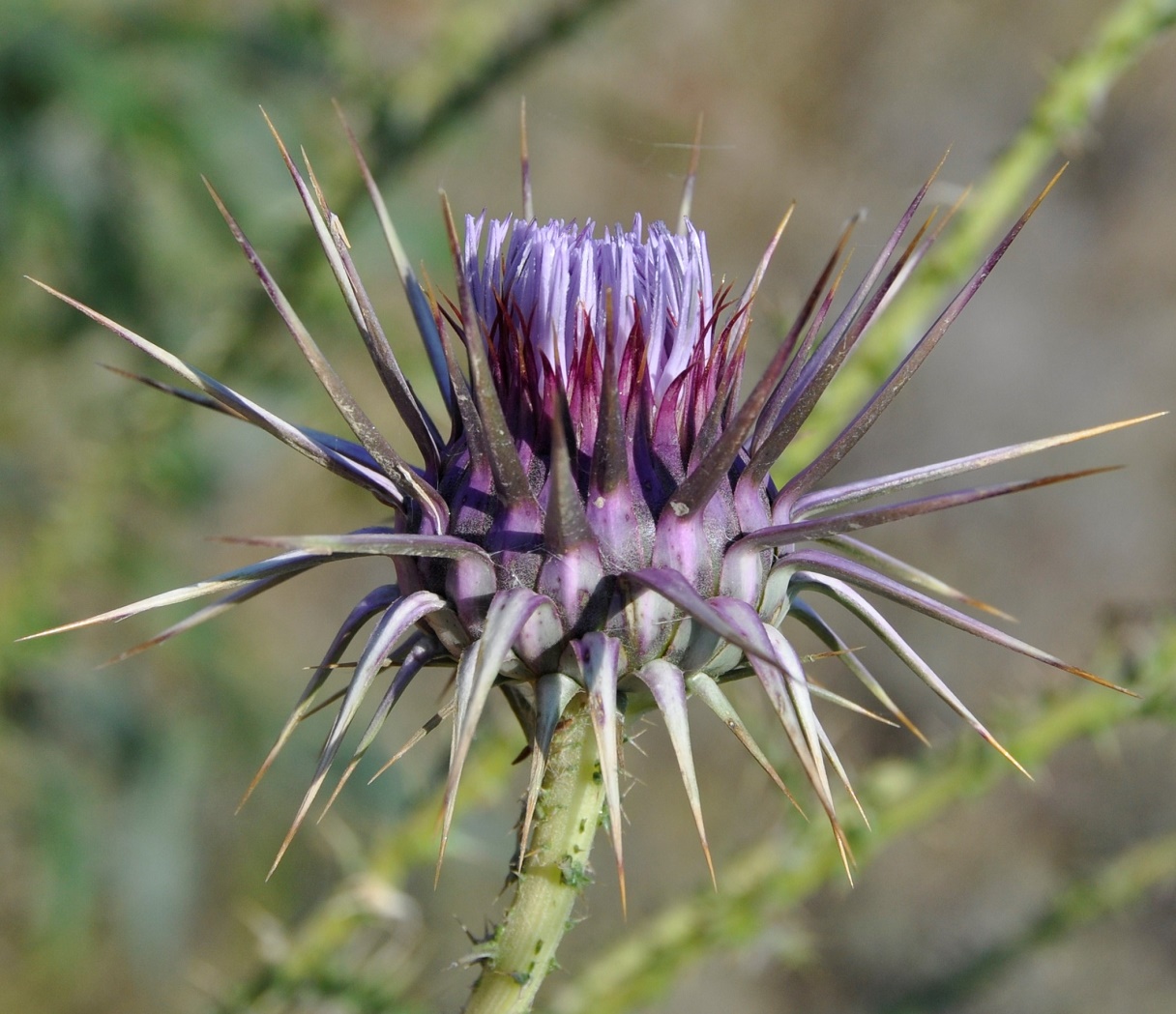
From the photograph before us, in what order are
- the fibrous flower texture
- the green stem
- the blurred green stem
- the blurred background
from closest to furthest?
the fibrous flower texture < the green stem < the blurred green stem < the blurred background

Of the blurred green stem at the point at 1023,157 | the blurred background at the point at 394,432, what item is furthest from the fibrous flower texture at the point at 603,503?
the blurred green stem at the point at 1023,157

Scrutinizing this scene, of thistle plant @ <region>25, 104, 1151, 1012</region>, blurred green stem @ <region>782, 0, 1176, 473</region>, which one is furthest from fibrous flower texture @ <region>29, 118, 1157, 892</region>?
blurred green stem @ <region>782, 0, 1176, 473</region>

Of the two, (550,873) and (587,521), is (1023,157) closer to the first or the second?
(587,521)

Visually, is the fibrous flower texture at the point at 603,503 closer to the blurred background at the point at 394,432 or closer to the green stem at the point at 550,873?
the green stem at the point at 550,873

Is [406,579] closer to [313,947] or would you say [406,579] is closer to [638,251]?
[638,251]

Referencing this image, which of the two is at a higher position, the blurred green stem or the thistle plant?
the blurred green stem

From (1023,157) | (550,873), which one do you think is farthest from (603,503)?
(1023,157)

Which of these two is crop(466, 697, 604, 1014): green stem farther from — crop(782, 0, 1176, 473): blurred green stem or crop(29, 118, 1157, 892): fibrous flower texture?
crop(782, 0, 1176, 473): blurred green stem

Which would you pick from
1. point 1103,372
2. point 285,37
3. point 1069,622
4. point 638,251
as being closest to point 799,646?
point 1069,622
